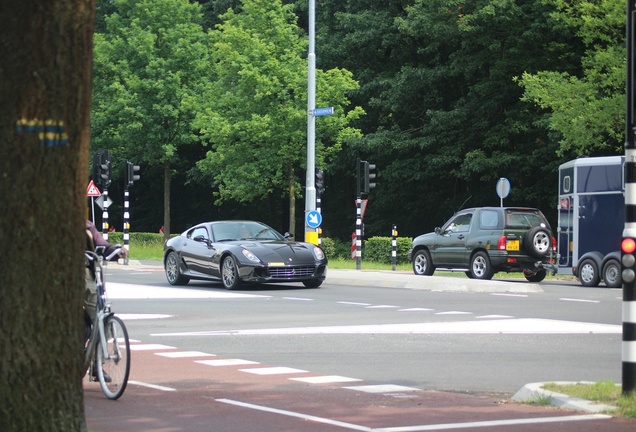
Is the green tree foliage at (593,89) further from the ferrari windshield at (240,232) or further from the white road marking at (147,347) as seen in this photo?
the white road marking at (147,347)

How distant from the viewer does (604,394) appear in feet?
30.3

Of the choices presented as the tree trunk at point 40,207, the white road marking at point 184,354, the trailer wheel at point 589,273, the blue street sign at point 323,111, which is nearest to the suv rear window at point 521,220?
the trailer wheel at point 589,273

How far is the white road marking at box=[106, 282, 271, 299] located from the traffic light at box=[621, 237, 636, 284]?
550 inches

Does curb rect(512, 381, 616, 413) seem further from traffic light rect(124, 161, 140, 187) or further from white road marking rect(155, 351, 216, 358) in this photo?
traffic light rect(124, 161, 140, 187)

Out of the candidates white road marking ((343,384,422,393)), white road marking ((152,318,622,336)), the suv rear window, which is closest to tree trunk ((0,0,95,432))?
white road marking ((343,384,422,393))

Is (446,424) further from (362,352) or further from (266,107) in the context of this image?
(266,107)

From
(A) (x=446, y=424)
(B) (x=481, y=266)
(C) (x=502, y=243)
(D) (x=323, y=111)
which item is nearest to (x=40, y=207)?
(A) (x=446, y=424)

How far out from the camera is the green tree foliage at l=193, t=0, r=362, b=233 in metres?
48.0

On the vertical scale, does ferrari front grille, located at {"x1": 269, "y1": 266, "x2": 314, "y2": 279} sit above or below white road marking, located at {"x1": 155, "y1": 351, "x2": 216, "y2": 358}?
above

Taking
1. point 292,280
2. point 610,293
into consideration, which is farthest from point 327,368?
point 610,293

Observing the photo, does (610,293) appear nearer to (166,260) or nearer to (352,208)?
(166,260)

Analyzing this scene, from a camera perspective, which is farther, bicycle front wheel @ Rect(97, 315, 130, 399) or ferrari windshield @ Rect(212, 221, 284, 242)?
ferrari windshield @ Rect(212, 221, 284, 242)

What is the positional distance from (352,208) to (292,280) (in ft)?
121

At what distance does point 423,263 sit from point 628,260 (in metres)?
23.4
